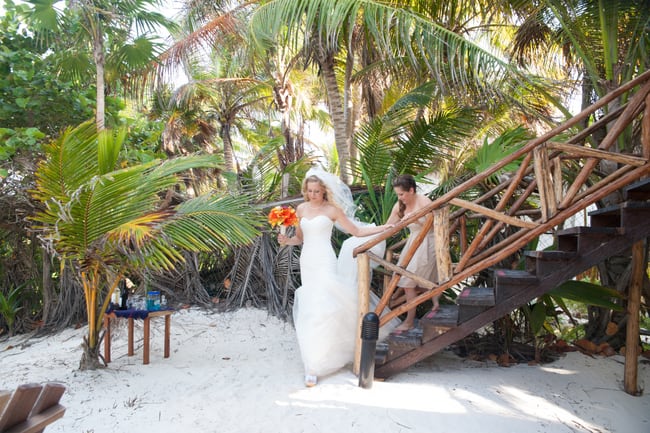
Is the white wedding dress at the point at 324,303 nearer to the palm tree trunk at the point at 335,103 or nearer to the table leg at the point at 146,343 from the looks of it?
the table leg at the point at 146,343

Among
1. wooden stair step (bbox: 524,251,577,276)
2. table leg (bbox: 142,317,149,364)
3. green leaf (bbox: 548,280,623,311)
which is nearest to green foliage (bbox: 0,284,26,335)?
table leg (bbox: 142,317,149,364)

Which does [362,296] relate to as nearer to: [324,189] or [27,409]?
[324,189]

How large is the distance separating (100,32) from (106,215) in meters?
4.51

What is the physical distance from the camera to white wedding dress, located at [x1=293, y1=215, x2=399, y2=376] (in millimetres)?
4996

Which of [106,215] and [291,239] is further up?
[106,215]

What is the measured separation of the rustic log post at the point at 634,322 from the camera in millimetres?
4984

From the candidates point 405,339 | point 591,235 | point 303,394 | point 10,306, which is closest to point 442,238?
point 405,339

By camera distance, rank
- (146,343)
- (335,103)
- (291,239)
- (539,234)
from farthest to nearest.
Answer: (335,103)
(291,239)
(146,343)
(539,234)

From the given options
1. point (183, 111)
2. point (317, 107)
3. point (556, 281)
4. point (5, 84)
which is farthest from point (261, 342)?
point (317, 107)

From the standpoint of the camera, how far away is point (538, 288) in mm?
4562

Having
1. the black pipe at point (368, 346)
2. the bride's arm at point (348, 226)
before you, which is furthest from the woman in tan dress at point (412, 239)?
the black pipe at point (368, 346)

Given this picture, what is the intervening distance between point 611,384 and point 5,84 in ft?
29.3

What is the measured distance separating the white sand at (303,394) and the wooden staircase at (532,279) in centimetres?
36

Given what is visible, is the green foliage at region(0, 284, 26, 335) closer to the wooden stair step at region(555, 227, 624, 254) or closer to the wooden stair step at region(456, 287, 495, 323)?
the wooden stair step at region(456, 287, 495, 323)
